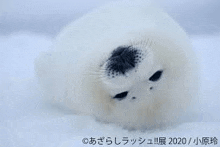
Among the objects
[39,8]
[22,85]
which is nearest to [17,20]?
[39,8]

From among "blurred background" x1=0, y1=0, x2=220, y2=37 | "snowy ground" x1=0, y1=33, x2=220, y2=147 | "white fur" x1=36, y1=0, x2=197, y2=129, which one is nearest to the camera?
"snowy ground" x1=0, y1=33, x2=220, y2=147

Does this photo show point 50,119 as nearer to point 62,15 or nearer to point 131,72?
point 131,72

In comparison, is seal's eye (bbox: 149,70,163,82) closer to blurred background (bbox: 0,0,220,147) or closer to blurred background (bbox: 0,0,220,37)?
blurred background (bbox: 0,0,220,147)

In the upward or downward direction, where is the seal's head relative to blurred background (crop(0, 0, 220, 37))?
downward

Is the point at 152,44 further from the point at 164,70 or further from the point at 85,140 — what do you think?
the point at 85,140

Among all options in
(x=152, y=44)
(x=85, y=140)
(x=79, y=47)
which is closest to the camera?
(x=85, y=140)

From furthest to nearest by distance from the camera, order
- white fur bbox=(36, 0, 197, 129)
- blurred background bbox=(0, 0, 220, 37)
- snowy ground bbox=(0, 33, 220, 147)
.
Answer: blurred background bbox=(0, 0, 220, 37) < white fur bbox=(36, 0, 197, 129) < snowy ground bbox=(0, 33, 220, 147)

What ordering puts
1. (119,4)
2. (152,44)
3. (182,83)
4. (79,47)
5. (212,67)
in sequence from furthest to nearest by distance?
(212,67) → (119,4) → (79,47) → (182,83) → (152,44)

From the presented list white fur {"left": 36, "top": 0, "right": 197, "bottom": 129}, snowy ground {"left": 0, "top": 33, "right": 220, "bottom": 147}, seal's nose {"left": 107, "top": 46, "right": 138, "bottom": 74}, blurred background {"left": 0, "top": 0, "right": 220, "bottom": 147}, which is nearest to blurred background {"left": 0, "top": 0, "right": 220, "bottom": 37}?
blurred background {"left": 0, "top": 0, "right": 220, "bottom": 147}
